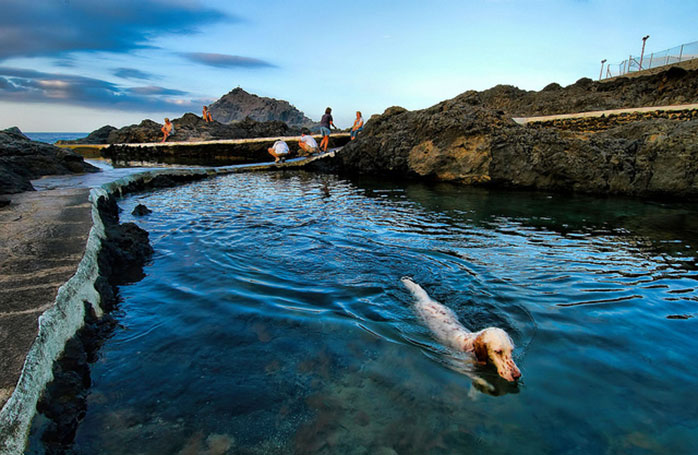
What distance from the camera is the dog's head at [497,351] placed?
308 cm

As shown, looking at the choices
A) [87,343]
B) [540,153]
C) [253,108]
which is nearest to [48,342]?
[87,343]

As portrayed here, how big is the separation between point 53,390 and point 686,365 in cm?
522

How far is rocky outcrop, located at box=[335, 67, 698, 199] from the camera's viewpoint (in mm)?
10898

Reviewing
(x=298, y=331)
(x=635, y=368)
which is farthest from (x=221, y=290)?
(x=635, y=368)

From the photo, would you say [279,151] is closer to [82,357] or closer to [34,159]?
[34,159]

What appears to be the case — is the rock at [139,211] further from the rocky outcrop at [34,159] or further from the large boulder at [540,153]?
the large boulder at [540,153]

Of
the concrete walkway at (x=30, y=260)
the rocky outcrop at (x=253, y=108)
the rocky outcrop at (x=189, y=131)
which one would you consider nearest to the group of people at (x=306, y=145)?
the rocky outcrop at (x=189, y=131)

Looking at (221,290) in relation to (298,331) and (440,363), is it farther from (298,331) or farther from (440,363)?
(440,363)

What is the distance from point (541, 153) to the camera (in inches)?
491

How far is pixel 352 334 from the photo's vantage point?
12.5 feet

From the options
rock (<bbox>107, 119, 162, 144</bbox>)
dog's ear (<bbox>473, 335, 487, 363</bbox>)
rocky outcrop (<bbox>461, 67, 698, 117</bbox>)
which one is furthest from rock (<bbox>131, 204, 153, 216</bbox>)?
rock (<bbox>107, 119, 162, 144</bbox>)

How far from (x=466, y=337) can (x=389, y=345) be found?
0.77m

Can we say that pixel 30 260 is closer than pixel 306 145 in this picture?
Yes

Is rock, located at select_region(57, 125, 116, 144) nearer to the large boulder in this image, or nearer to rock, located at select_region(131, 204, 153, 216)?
rock, located at select_region(131, 204, 153, 216)
